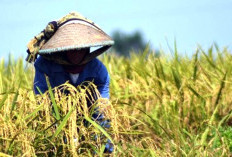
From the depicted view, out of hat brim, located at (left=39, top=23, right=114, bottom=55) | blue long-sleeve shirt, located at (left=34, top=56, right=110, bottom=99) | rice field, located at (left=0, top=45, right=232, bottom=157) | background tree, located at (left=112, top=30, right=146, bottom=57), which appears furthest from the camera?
background tree, located at (left=112, top=30, right=146, bottom=57)

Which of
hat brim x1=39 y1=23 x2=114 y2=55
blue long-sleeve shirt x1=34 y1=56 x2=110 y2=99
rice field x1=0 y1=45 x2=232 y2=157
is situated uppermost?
hat brim x1=39 y1=23 x2=114 y2=55

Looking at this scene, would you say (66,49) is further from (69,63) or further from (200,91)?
(200,91)

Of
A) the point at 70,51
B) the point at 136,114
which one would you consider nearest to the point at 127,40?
the point at 136,114

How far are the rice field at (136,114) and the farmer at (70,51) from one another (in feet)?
0.28

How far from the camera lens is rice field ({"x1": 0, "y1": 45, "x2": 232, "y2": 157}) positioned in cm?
223

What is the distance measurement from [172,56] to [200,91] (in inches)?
13.5

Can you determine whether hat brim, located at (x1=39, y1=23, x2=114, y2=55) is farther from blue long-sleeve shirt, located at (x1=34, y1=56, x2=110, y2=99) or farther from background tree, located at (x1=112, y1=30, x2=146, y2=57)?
background tree, located at (x1=112, y1=30, x2=146, y2=57)

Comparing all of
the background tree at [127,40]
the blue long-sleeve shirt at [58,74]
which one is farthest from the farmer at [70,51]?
the background tree at [127,40]

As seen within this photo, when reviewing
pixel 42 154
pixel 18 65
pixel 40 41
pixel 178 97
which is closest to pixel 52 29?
pixel 40 41

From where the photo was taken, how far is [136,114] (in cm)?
327

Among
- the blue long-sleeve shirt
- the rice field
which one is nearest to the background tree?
the rice field

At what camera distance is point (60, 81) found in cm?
277

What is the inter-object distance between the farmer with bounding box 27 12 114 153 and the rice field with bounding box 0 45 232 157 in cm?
9

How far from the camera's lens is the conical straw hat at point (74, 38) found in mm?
2529
